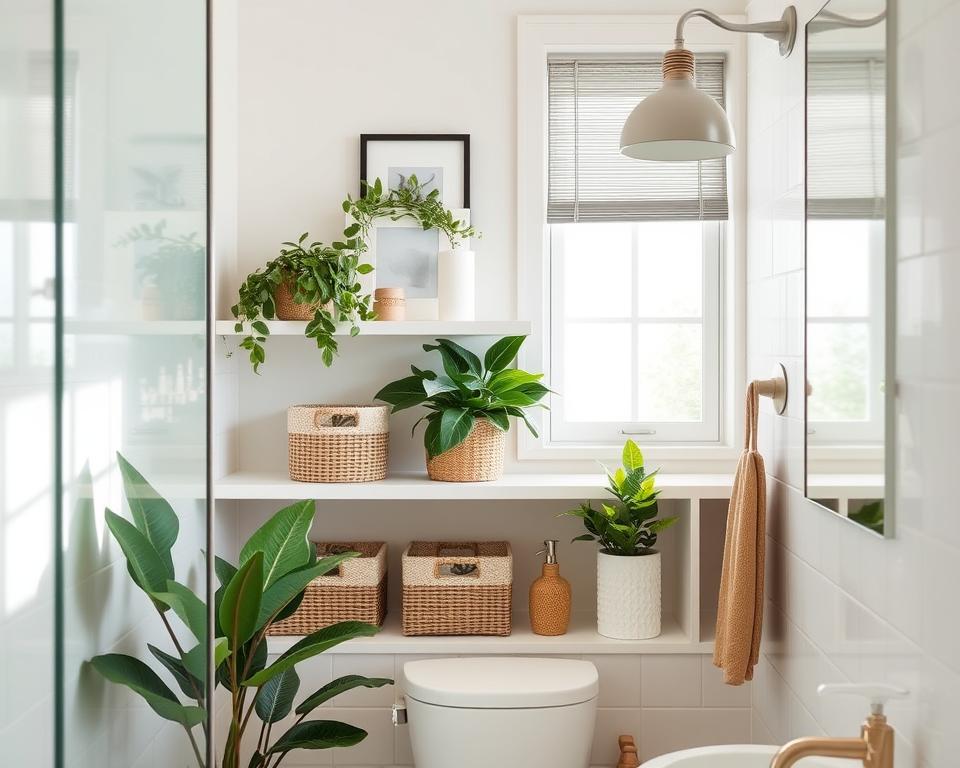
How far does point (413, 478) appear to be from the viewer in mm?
2160

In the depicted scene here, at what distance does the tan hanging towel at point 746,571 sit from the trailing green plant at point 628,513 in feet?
0.76

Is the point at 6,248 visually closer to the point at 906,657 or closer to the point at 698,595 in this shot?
the point at 906,657

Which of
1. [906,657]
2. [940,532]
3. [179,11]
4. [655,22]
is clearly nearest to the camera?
[179,11]

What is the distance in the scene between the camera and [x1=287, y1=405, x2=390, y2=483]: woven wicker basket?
2.06 m

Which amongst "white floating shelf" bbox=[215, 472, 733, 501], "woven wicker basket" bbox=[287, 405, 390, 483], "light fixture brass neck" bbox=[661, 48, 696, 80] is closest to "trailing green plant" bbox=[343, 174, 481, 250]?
"woven wicker basket" bbox=[287, 405, 390, 483]

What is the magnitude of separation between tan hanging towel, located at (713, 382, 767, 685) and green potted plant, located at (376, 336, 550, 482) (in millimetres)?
525

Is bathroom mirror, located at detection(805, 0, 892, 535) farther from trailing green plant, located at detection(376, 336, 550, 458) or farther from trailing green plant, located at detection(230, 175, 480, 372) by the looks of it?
trailing green plant, located at detection(230, 175, 480, 372)

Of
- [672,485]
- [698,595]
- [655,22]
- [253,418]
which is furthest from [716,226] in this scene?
[253,418]

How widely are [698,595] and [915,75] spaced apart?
4.14 feet

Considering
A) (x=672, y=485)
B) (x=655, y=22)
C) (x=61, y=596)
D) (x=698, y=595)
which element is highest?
(x=655, y=22)

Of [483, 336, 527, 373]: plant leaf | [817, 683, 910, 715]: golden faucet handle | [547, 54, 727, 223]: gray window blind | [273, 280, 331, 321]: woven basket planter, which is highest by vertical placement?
[547, 54, 727, 223]: gray window blind

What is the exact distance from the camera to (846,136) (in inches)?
55.0

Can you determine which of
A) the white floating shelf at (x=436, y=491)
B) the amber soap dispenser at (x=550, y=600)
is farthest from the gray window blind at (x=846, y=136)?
the amber soap dispenser at (x=550, y=600)

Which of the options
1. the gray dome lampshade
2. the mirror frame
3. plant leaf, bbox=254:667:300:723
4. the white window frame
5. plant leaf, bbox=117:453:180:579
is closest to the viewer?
Result: plant leaf, bbox=117:453:180:579
